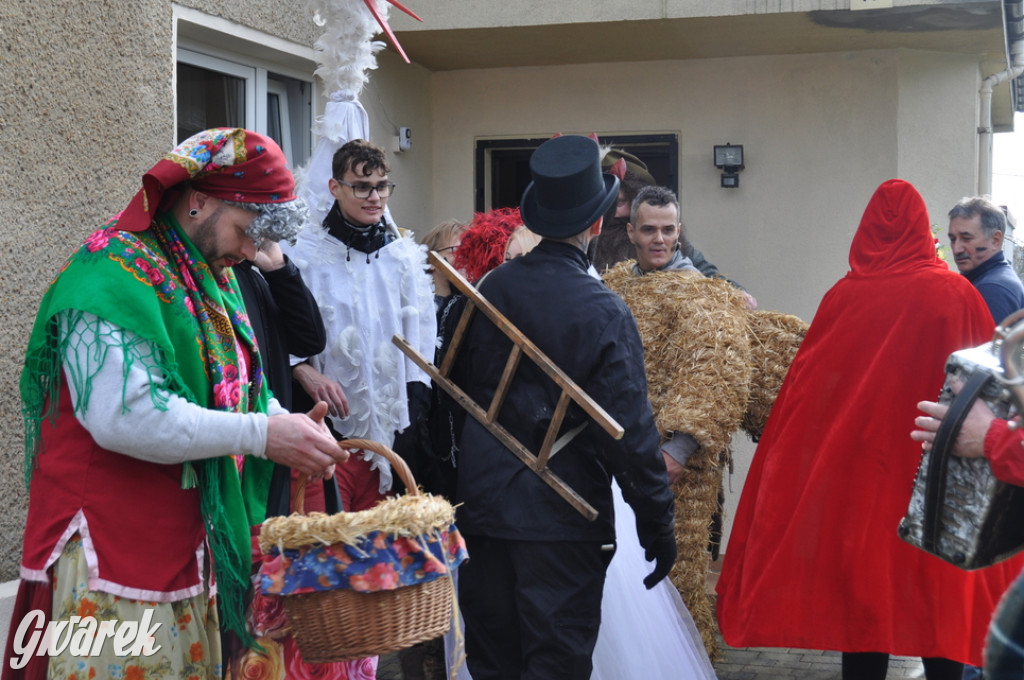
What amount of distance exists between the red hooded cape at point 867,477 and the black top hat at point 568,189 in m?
1.24

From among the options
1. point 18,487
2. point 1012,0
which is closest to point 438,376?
point 18,487

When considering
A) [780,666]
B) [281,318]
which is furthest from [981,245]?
[281,318]

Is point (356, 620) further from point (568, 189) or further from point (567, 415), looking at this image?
point (568, 189)

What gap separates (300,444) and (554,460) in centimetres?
107

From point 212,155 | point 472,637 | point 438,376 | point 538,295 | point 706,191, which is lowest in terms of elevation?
point 472,637

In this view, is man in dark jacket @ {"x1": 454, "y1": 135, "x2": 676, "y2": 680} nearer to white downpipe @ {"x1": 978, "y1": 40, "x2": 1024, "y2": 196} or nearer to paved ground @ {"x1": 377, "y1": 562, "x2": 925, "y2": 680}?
paved ground @ {"x1": 377, "y1": 562, "x2": 925, "y2": 680}

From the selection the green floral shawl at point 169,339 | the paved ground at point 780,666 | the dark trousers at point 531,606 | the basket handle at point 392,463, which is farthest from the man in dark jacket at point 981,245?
the green floral shawl at point 169,339

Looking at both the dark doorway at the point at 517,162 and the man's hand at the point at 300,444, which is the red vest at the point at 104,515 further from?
the dark doorway at the point at 517,162

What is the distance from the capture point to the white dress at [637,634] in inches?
162

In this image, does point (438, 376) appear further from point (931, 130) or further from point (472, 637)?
point (931, 130)

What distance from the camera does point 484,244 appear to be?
518cm

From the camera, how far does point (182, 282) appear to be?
8.81ft

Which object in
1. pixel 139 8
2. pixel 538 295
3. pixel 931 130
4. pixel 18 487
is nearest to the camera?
pixel 538 295

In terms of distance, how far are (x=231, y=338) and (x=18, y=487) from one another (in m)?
1.81
